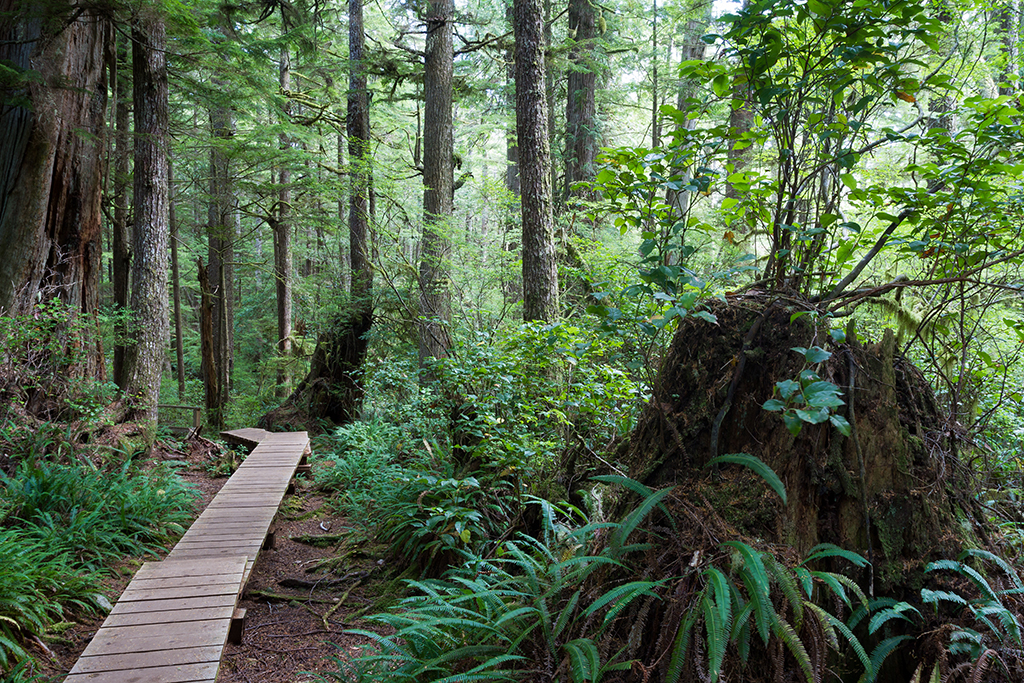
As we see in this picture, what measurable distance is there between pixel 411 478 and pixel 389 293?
5959 millimetres

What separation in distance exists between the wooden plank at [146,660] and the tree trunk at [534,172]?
4779mm

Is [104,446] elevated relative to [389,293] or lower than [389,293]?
lower

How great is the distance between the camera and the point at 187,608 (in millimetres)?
4117

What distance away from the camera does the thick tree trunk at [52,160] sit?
7.26m

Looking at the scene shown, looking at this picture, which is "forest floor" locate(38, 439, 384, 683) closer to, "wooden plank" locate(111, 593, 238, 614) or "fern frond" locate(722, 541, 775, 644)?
"wooden plank" locate(111, 593, 238, 614)

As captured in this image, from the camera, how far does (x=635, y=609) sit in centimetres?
249

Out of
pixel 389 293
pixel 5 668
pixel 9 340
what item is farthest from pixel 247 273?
pixel 5 668

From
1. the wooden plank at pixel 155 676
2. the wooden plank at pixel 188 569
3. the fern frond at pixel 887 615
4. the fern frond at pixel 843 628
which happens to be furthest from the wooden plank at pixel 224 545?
the fern frond at pixel 887 615

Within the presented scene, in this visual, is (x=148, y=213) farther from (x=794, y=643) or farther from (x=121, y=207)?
(x=794, y=643)

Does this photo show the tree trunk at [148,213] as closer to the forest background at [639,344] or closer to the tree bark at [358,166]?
the forest background at [639,344]

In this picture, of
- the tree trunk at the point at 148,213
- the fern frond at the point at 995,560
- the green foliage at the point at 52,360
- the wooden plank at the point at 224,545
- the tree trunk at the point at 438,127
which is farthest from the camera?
the tree trunk at the point at 438,127

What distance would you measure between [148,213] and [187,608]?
7.19 m

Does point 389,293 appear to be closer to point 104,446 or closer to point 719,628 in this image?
point 104,446

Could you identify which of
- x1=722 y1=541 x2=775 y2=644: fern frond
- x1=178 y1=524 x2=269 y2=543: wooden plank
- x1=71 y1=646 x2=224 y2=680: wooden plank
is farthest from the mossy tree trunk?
x1=178 y1=524 x2=269 y2=543: wooden plank
